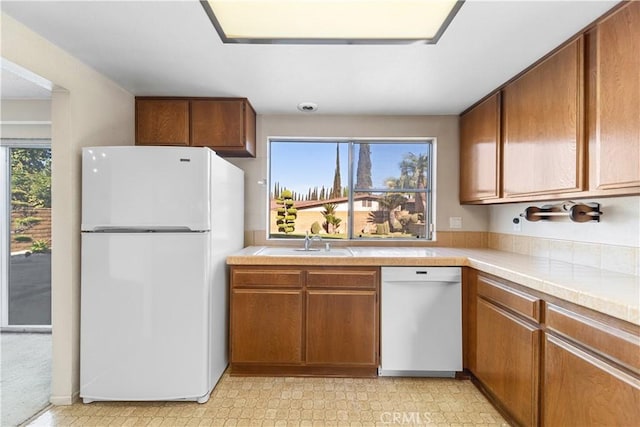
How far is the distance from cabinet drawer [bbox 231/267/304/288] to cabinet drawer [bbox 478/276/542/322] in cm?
127

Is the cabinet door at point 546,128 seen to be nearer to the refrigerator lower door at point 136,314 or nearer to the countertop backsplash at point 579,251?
the countertop backsplash at point 579,251

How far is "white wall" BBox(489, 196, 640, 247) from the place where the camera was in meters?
1.80

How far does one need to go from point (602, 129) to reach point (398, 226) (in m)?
1.93

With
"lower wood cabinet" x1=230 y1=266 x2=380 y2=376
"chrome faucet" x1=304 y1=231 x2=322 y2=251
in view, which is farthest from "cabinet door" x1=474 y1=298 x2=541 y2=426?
"chrome faucet" x1=304 y1=231 x2=322 y2=251

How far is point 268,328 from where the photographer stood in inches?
99.5

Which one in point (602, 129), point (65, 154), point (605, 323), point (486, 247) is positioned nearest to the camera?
point (605, 323)

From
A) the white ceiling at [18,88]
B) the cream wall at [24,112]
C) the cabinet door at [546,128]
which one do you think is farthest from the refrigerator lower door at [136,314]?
the cabinet door at [546,128]

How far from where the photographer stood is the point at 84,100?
226 centimetres

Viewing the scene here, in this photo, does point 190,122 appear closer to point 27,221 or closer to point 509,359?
point 27,221

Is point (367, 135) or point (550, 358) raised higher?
point (367, 135)

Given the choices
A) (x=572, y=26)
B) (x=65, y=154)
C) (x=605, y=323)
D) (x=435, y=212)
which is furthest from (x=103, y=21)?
(x=435, y=212)

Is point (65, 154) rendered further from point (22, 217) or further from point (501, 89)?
point (501, 89)

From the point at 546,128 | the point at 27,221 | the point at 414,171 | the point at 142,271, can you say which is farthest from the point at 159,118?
the point at 546,128

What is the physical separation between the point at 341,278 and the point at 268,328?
66 centimetres
